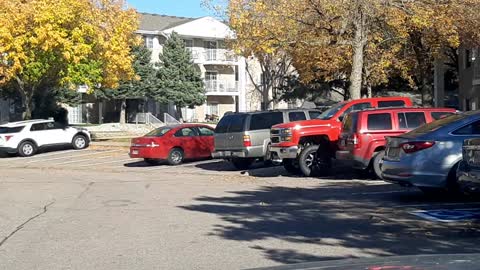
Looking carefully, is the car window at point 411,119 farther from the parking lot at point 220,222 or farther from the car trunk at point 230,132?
the car trunk at point 230,132

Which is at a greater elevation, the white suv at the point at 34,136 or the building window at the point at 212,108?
the building window at the point at 212,108

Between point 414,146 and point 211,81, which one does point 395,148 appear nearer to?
point 414,146

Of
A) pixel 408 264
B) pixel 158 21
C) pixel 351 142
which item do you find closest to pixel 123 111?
pixel 158 21

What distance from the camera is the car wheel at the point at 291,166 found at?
18.8 meters

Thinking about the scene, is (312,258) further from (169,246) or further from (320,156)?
(320,156)

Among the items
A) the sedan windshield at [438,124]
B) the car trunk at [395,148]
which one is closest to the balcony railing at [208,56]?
the car trunk at [395,148]

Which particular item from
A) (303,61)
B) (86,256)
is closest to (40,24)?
(303,61)

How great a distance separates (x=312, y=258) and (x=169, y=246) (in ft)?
6.54

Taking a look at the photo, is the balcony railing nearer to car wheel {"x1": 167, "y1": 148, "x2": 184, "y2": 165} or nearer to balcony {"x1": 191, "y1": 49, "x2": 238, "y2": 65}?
balcony {"x1": 191, "y1": 49, "x2": 238, "y2": 65}

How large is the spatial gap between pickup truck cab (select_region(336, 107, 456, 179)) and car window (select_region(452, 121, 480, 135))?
366 cm

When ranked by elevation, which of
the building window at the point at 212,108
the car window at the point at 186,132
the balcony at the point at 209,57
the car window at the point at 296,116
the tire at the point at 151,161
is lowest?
the tire at the point at 151,161

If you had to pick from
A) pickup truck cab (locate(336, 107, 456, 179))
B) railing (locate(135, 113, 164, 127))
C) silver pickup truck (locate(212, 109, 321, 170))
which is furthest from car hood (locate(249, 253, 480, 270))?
railing (locate(135, 113, 164, 127))

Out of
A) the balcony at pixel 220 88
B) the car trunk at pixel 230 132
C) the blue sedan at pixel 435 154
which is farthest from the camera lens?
the balcony at pixel 220 88

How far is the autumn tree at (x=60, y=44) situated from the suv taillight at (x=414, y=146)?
68.2 ft
